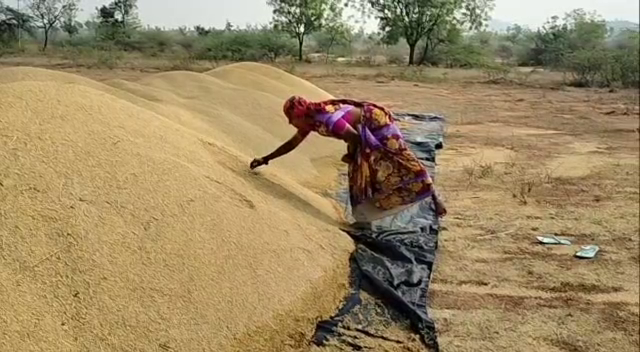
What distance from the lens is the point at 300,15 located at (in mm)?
18938

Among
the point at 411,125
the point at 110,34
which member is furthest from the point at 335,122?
the point at 110,34

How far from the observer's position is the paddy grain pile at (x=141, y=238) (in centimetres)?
249

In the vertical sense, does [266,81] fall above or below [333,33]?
below

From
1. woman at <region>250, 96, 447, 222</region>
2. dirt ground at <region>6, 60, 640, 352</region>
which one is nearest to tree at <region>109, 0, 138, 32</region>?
dirt ground at <region>6, 60, 640, 352</region>

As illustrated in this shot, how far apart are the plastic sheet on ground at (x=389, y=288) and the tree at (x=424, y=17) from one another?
1539 cm

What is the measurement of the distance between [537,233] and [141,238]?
2883mm

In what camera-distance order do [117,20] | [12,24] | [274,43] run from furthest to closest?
[274,43] < [117,20] < [12,24]

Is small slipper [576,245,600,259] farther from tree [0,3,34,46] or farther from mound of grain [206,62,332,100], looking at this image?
tree [0,3,34,46]

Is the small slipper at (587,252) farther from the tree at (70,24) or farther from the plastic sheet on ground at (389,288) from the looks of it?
the tree at (70,24)

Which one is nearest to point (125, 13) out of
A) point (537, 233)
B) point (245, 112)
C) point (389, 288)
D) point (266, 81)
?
point (266, 81)

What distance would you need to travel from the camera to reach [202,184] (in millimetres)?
3432

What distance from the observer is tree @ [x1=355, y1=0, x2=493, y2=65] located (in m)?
19.3

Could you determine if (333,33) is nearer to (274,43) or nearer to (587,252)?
(274,43)

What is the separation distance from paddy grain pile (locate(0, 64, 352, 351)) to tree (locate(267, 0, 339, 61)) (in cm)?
1522
